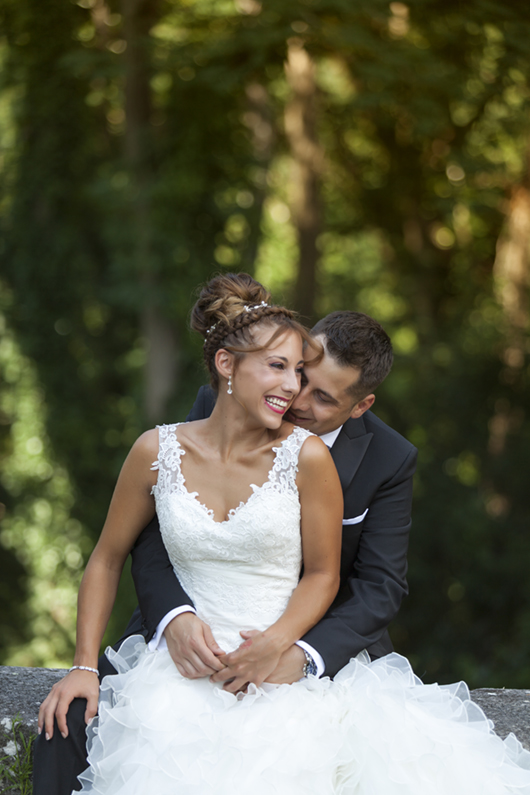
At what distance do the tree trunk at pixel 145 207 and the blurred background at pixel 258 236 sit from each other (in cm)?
3

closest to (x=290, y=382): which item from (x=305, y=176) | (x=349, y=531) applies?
(x=349, y=531)

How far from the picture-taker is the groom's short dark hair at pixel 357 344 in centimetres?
254

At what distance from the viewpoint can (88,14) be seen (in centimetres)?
997

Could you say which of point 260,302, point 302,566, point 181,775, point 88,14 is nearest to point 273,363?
point 260,302

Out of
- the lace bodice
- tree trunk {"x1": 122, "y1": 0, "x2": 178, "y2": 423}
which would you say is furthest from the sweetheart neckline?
tree trunk {"x1": 122, "y1": 0, "x2": 178, "y2": 423}

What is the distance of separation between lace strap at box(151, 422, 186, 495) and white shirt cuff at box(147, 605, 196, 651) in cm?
35

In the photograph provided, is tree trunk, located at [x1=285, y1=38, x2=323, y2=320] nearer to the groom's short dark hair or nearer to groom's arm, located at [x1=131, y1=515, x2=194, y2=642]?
the groom's short dark hair

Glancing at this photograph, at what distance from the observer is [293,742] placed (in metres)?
1.98

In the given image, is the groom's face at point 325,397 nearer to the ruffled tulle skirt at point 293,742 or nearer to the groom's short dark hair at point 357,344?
the groom's short dark hair at point 357,344

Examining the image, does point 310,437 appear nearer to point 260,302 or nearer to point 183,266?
point 260,302

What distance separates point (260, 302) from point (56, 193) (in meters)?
9.71

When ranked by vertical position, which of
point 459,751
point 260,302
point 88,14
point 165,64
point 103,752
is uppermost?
point 88,14

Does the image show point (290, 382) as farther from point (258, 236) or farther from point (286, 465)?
point (258, 236)

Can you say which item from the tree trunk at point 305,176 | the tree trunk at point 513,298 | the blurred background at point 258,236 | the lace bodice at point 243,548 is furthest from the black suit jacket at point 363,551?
the tree trunk at point 305,176
